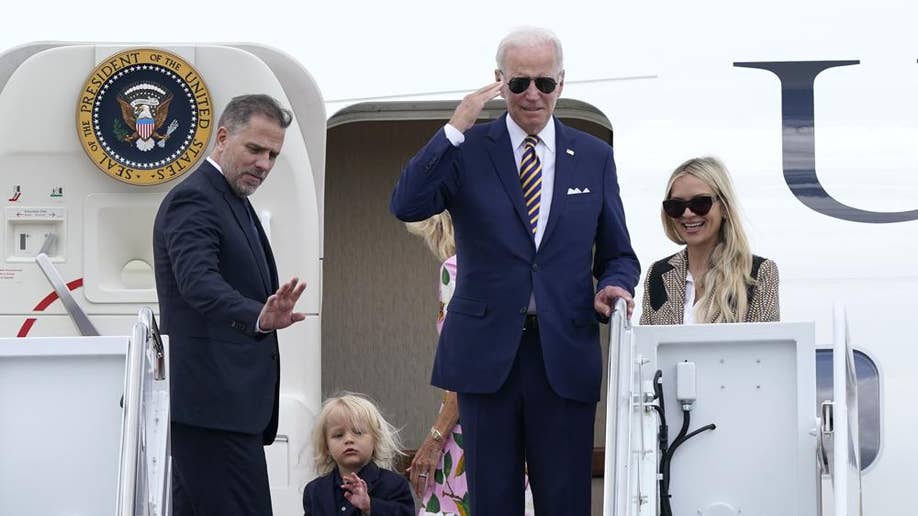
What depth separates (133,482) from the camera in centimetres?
402

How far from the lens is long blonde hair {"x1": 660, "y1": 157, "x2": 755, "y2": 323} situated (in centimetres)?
484

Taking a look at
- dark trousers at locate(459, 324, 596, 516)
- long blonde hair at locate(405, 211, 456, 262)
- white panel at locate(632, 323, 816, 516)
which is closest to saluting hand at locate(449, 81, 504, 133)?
dark trousers at locate(459, 324, 596, 516)

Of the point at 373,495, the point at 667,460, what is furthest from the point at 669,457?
the point at 373,495

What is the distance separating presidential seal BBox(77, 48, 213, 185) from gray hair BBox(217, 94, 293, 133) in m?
1.61

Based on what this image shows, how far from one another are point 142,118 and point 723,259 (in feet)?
8.21

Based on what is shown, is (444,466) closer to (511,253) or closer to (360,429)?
(360,429)

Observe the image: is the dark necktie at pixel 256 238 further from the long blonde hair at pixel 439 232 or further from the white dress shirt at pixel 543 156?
the long blonde hair at pixel 439 232

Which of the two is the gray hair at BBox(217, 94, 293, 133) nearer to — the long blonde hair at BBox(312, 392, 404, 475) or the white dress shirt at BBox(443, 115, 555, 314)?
the white dress shirt at BBox(443, 115, 555, 314)

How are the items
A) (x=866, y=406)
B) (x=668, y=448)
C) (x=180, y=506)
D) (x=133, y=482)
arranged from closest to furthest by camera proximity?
(x=133, y=482) → (x=668, y=448) → (x=180, y=506) → (x=866, y=406)

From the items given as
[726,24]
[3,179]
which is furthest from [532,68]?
[3,179]

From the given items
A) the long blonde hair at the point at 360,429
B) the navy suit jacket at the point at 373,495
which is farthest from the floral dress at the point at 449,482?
the navy suit jacket at the point at 373,495

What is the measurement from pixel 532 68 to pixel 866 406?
2.39 metres

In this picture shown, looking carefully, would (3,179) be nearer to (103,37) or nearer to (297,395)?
(103,37)

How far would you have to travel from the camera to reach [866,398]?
6.21 metres
